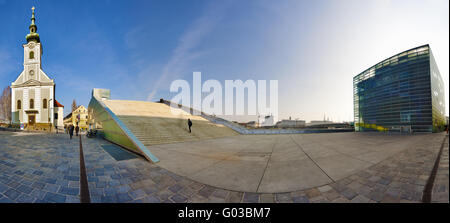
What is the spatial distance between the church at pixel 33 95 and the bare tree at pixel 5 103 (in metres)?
7.98

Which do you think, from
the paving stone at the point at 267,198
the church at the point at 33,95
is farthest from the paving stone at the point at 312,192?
the church at the point at 33,95

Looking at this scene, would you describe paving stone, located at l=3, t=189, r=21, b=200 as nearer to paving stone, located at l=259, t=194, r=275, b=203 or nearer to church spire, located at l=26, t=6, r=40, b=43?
paving stone, located at l=259, t=194, r=275, b=203

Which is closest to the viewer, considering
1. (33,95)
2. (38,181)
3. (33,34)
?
(38,181)

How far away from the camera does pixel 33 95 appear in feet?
102

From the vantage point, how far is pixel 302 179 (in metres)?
3.45

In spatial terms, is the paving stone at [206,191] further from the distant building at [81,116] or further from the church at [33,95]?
the distant building at [81,116]

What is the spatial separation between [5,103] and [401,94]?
259 feet

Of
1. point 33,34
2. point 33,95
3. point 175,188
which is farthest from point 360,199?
point 33,34

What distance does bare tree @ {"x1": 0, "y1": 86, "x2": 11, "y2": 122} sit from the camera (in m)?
34.9

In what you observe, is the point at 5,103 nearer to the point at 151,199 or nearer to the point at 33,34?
the point at 33,34

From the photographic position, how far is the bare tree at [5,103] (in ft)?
114
